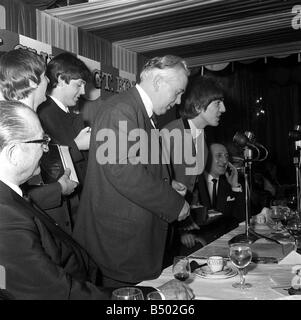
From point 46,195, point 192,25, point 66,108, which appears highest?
point 192,25

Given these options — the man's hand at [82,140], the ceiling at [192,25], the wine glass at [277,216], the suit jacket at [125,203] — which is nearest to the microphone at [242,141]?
the wine glass at [277,216]

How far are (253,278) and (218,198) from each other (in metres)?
1.63

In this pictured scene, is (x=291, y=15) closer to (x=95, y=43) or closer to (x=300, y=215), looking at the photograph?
(x=95, y=43)

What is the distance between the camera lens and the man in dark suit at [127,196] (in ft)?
5.13

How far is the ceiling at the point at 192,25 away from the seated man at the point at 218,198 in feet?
3.78

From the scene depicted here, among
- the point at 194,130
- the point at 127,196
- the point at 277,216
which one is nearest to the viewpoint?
the point at 127,196

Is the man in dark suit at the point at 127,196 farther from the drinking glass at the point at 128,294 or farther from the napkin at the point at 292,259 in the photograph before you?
the drinking glass at the point at 128,294

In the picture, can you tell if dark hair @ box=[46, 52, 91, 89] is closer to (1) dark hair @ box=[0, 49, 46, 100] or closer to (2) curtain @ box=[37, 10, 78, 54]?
(1) dark hair @ box=[0, 49, 46, 100]

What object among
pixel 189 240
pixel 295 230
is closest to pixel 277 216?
pixel 295 230

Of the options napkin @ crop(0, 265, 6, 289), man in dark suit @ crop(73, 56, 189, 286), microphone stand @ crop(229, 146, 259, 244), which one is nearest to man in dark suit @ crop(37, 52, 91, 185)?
man in dark suit @ crop(73, 56, 189, 286)

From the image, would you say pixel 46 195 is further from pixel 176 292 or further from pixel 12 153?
pixel 176 292

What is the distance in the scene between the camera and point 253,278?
1271mm

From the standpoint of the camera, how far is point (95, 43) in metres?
3.70

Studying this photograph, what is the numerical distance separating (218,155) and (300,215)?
1178 mm
